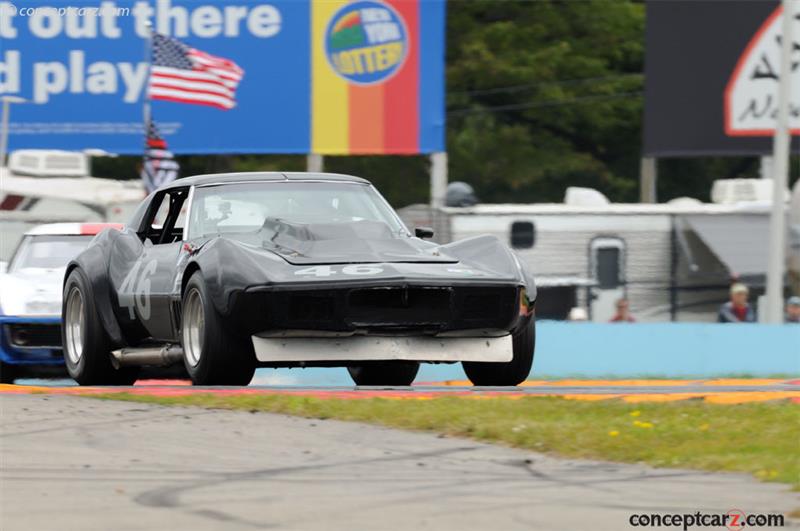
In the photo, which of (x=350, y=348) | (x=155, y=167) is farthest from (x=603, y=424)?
(x=155, y=167)

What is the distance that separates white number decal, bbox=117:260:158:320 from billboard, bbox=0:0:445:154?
1955cm

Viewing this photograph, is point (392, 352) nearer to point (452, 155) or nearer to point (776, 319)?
point (776, 319)

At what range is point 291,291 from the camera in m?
9.62

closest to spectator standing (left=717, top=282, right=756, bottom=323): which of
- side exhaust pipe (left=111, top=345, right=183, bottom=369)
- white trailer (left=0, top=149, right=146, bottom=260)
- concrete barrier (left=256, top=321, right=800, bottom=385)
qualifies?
concrete barrier (left=256, top=321, right=800, bottom=385)

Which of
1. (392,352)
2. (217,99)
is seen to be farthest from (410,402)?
(217,99)

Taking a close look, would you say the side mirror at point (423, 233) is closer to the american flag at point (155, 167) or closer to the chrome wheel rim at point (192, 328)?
the chrome wheel rim at point (192, 328)

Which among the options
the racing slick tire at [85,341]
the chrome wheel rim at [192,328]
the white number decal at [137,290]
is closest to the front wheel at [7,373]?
the racing slick tire at [85,341]

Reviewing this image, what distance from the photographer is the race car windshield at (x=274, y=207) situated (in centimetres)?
1080

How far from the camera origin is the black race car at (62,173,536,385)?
970 cm

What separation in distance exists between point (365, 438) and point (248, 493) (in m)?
1.59

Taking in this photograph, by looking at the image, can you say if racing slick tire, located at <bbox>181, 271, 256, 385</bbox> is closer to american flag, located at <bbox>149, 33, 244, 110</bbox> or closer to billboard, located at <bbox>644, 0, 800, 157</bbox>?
american flag, located at <bbox>149, 33, 244, 110</bbox>

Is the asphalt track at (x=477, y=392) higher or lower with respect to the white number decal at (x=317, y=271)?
lower

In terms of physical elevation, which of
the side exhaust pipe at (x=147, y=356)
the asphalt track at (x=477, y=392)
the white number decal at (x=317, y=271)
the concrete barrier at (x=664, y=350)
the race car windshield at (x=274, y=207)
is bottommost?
the concrete barrier at (x=664, y=350)

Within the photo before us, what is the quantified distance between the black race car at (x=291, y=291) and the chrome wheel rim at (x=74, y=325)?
0.15 feet
